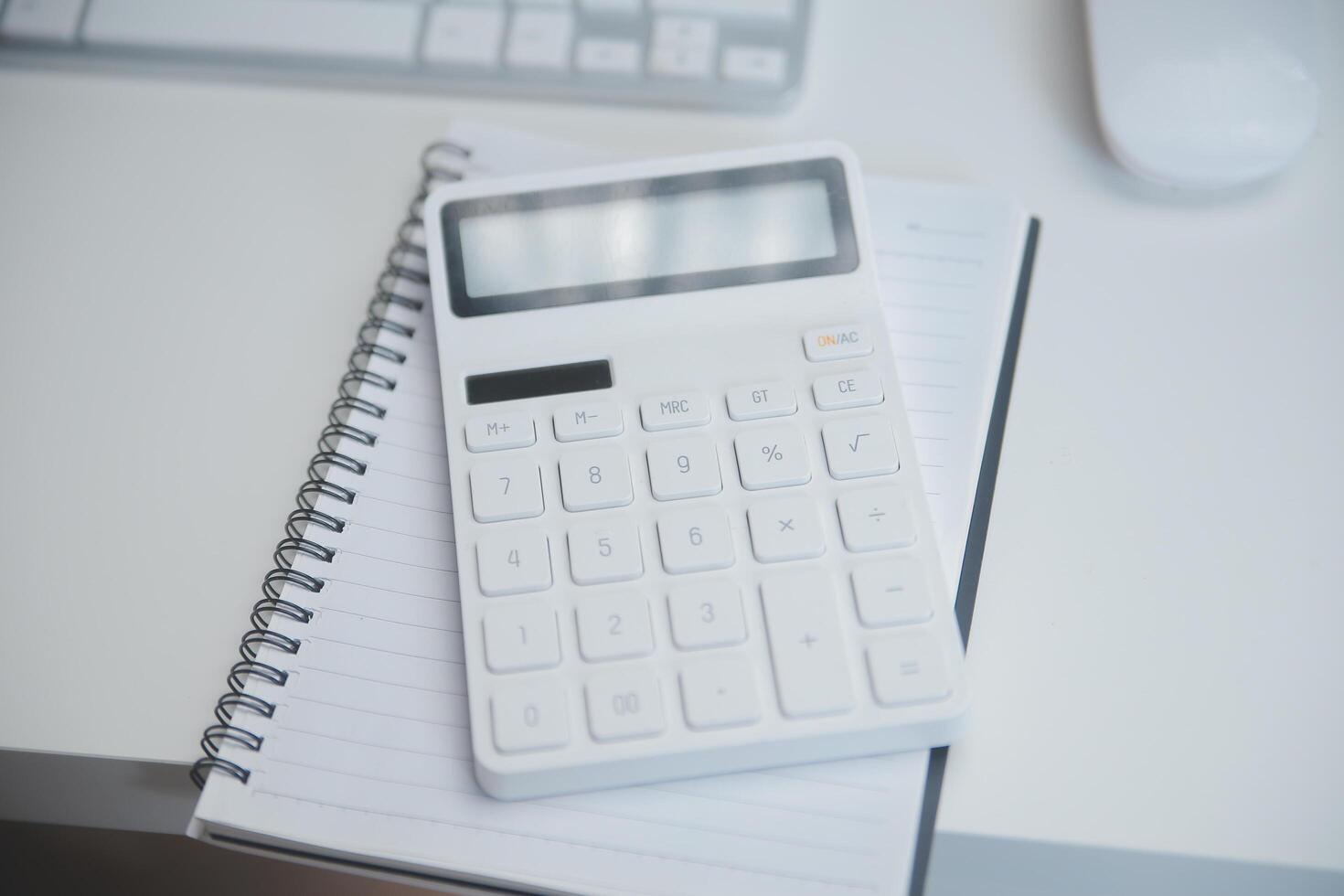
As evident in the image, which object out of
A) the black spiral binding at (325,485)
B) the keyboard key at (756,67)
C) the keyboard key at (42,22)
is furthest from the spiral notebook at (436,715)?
the keyboard key at (42,22)

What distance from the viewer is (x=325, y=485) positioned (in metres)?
0.36

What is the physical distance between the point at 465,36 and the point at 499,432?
0.20 m

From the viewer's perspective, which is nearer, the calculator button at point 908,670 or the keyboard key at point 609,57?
the calculator button at point 908,670

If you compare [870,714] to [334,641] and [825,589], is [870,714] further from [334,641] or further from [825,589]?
[334,641]

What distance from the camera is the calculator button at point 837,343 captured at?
0.37 m

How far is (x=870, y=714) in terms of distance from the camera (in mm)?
311

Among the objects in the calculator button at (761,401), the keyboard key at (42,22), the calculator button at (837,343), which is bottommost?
the calculator button at (761,401)

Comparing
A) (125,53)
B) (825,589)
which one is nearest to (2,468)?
(125,53)

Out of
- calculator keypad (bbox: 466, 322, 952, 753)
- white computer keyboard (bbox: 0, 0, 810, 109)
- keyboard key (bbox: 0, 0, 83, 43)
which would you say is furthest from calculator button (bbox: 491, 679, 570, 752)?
keyboard key (bbox: 0, 0, 83, 43)

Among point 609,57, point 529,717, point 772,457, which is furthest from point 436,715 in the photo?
point 609,57

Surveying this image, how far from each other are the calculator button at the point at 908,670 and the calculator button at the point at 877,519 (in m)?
0.03

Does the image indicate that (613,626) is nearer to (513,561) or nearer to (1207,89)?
(513,561)

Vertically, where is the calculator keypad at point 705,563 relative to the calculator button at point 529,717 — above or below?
above

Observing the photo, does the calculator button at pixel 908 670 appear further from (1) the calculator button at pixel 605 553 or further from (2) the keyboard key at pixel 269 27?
(2) the keyboard key at pixel 269 27
